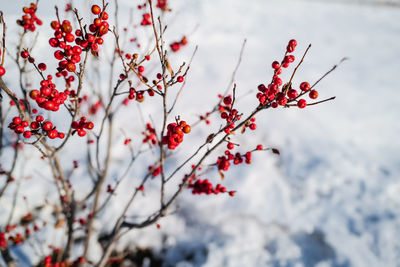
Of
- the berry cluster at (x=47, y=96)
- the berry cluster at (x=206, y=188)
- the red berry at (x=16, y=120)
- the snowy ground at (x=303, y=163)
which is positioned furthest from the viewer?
the snowy ground at (x=303, y=163)

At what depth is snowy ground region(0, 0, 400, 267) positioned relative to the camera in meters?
3.24

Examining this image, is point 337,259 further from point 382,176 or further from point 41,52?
point 41,52

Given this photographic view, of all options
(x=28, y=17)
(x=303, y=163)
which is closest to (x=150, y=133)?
(x=28, y=17)

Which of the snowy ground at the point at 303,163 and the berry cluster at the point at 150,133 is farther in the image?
the snowy ground at the point at 303,163

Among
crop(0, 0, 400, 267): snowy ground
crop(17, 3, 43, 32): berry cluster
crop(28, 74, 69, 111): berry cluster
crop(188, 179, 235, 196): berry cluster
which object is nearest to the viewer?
crop(28, 74, 69, 111): berry cluster

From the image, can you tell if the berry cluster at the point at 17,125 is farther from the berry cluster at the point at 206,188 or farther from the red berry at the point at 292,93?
the red berry at the point at 292,93

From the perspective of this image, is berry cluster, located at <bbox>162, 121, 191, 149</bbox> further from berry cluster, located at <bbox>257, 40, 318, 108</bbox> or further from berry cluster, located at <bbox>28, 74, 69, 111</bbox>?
berry cluster, located at <bbox>28, 74, 69, 111</bbox>

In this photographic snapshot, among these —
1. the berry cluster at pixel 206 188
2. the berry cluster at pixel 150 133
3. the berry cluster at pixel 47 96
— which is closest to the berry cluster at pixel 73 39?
the berry cluster at pixel 47 96

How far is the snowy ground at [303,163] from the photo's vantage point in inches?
128

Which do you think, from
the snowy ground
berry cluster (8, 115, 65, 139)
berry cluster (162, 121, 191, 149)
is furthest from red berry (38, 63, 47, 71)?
the snowy ground

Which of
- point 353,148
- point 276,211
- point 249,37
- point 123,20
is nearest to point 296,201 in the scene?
point 276,211

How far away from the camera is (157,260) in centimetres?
326

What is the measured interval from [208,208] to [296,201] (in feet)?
4.47

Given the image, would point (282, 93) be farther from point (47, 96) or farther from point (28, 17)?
point (28, 17)
